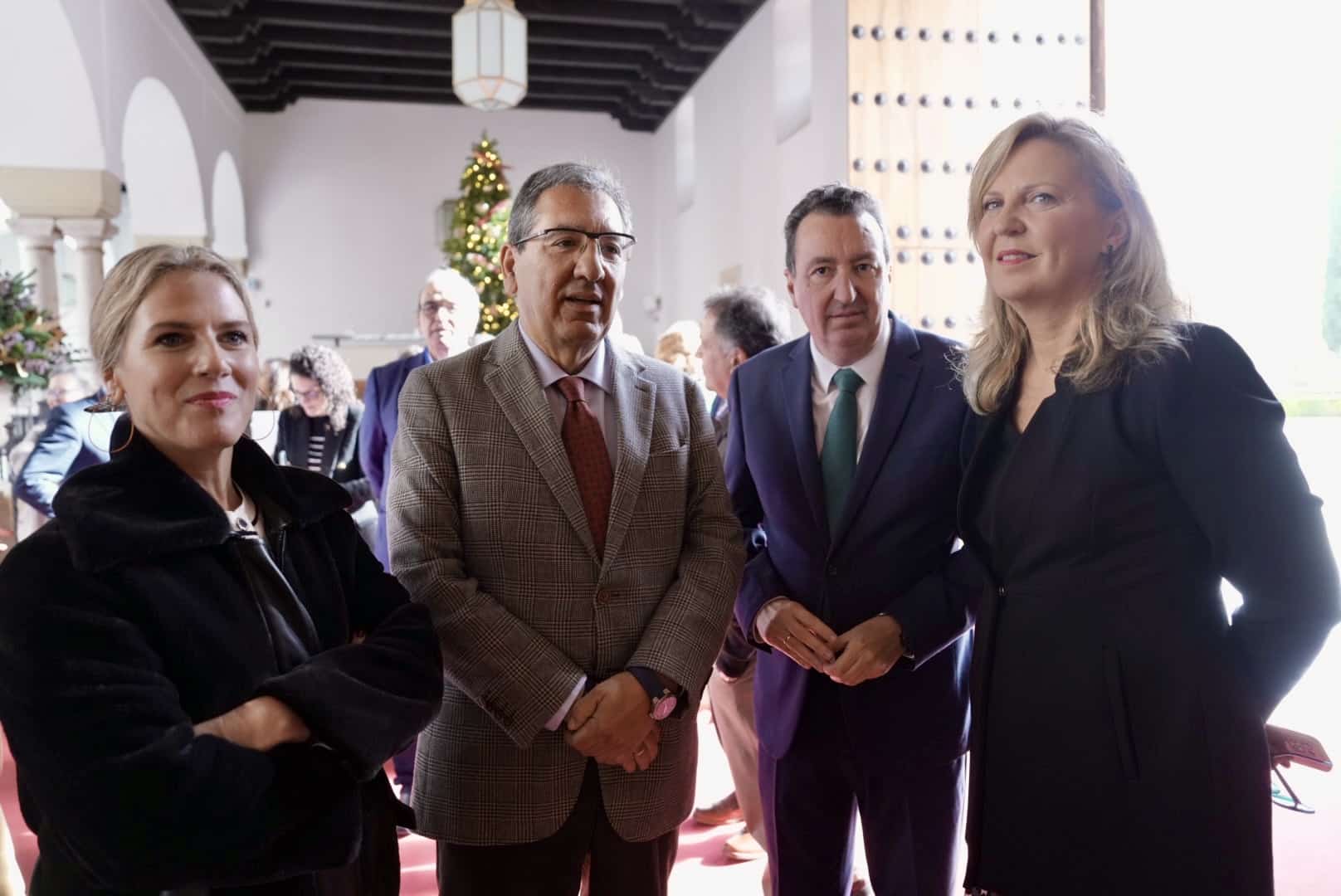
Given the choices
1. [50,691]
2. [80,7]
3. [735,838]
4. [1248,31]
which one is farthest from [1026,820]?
[80,7]

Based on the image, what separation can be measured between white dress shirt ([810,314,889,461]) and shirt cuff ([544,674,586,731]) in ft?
2.50

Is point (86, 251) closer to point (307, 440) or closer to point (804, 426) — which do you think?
point (307, 440)

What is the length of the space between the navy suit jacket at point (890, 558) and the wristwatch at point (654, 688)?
0.43 meters

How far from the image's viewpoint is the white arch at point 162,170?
403 inches

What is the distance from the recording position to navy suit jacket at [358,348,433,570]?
152 inches

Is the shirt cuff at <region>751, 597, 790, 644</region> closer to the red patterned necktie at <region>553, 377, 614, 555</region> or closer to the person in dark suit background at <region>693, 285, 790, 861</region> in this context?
the red patterned necktie at <region>553, 377, 614, 555</region>

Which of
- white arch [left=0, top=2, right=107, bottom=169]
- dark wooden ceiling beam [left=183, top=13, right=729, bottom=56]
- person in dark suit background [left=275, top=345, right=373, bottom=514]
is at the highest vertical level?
dark wooden ceiling beam [left=183, top=13, right=729, bottom=56]

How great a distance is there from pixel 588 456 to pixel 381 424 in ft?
7.36

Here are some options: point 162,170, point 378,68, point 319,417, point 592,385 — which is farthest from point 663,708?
point 378,68

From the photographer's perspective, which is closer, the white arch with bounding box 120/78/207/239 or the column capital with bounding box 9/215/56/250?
the column capital with bounding box 9/215/56/250

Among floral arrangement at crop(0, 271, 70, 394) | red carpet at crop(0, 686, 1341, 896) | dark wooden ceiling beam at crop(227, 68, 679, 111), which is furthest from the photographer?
dark wooden ceiling beam at crop(227, 68, 679, 111)

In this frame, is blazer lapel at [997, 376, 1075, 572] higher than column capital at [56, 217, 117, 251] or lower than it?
lower

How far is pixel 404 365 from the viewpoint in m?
3.94

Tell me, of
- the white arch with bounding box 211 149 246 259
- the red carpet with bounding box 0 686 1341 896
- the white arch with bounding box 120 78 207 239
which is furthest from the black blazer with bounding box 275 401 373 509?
the white arch with bounding box 211 149 246 259
